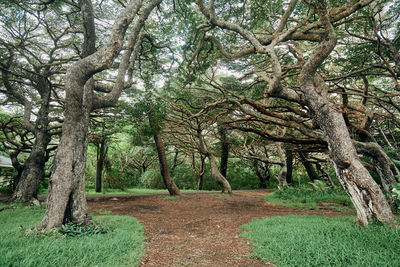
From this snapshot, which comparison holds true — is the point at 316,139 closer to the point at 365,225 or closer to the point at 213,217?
the point at 365,225

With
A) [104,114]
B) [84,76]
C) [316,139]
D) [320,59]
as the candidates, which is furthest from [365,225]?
[104,114]

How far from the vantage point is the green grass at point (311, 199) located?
8.93 m

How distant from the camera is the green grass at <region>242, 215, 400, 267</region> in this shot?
2928 millimetres

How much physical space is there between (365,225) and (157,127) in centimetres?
985

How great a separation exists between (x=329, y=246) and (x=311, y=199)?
7.51 meters

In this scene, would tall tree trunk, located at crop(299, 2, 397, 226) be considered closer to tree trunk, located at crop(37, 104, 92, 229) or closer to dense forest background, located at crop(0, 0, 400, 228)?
dense forest background, located at crop(0, 0, 400, 228)

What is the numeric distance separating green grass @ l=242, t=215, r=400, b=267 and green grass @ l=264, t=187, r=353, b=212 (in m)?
4.70

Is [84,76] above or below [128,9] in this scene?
below

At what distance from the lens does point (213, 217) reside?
23.4 feet

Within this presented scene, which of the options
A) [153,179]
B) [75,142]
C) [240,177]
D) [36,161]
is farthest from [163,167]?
[240,177]

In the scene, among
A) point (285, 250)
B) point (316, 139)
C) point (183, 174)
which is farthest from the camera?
point (183, 174)

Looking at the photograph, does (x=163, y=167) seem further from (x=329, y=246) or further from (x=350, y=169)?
(x=329, y=246)

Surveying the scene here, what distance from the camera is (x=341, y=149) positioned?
4.98 metres

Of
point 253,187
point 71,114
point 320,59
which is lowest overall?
point 253,187
